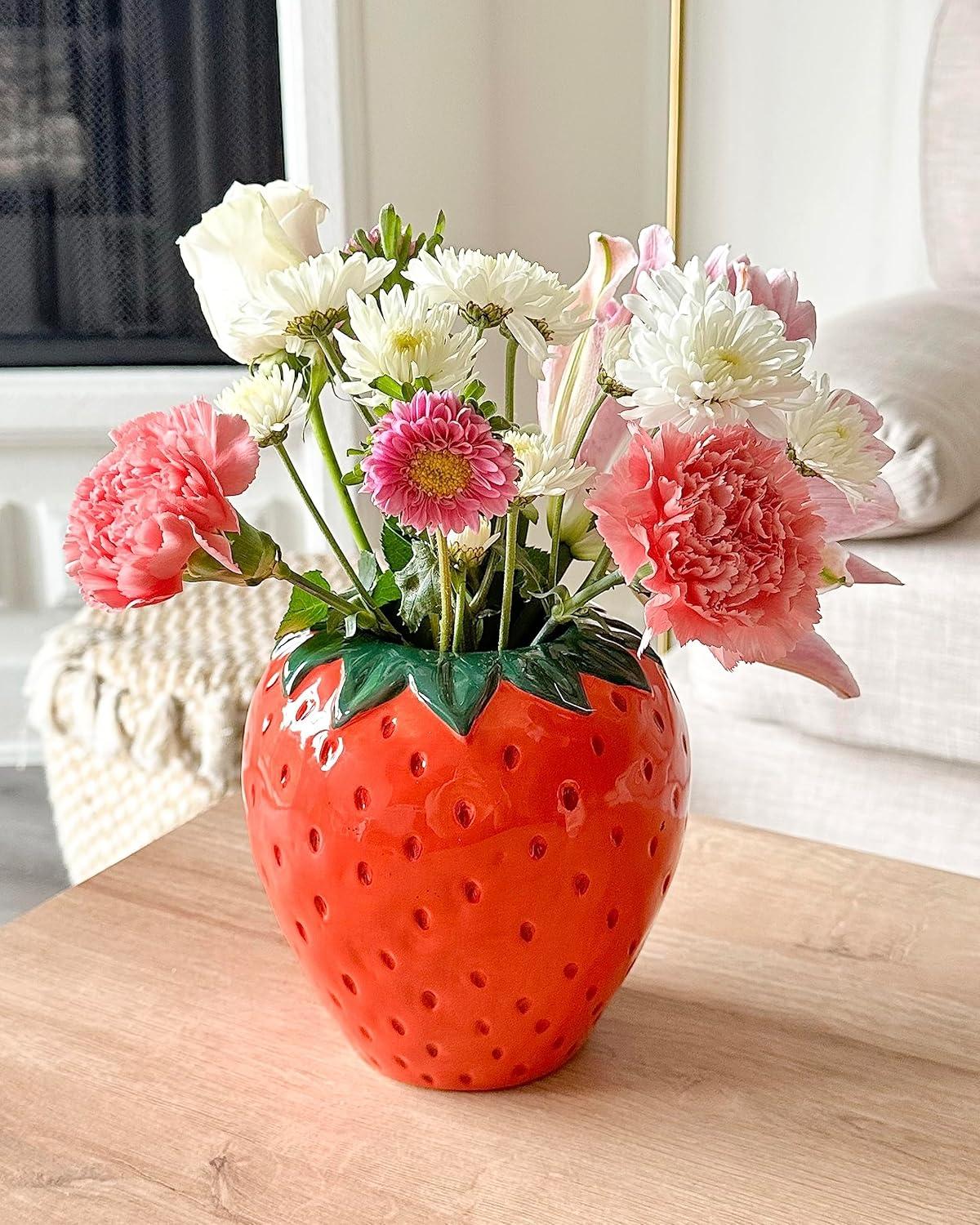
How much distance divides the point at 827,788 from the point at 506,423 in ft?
2.49

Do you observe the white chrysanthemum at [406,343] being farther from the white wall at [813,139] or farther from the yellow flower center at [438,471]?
the white wall at [813,139]

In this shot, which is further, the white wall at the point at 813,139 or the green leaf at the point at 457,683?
the white wall at the point at 813,139

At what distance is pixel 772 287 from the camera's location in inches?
19.2

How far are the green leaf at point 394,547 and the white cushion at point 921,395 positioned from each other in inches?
23.3

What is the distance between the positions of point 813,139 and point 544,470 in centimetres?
172

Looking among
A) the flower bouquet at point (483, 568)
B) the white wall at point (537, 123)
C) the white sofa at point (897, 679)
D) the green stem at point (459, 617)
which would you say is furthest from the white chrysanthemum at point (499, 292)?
the white wall at point (537, 123)

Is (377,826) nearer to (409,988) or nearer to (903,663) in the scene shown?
(409,988)

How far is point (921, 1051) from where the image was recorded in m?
0.61

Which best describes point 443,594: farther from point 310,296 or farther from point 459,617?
point 310,296

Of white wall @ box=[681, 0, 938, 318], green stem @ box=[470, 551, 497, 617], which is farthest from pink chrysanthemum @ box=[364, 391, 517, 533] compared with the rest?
white wall @ box=[681, 0, 938, 318]

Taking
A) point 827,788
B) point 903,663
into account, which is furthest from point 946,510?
point 827,788

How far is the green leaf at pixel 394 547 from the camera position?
55cm

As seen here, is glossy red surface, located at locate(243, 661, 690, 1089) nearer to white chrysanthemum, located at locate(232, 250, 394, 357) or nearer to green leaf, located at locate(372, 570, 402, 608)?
green leaf, located at locate(372, 570, 402, 608)

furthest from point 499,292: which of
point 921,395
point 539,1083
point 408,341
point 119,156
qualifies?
point 119,156
